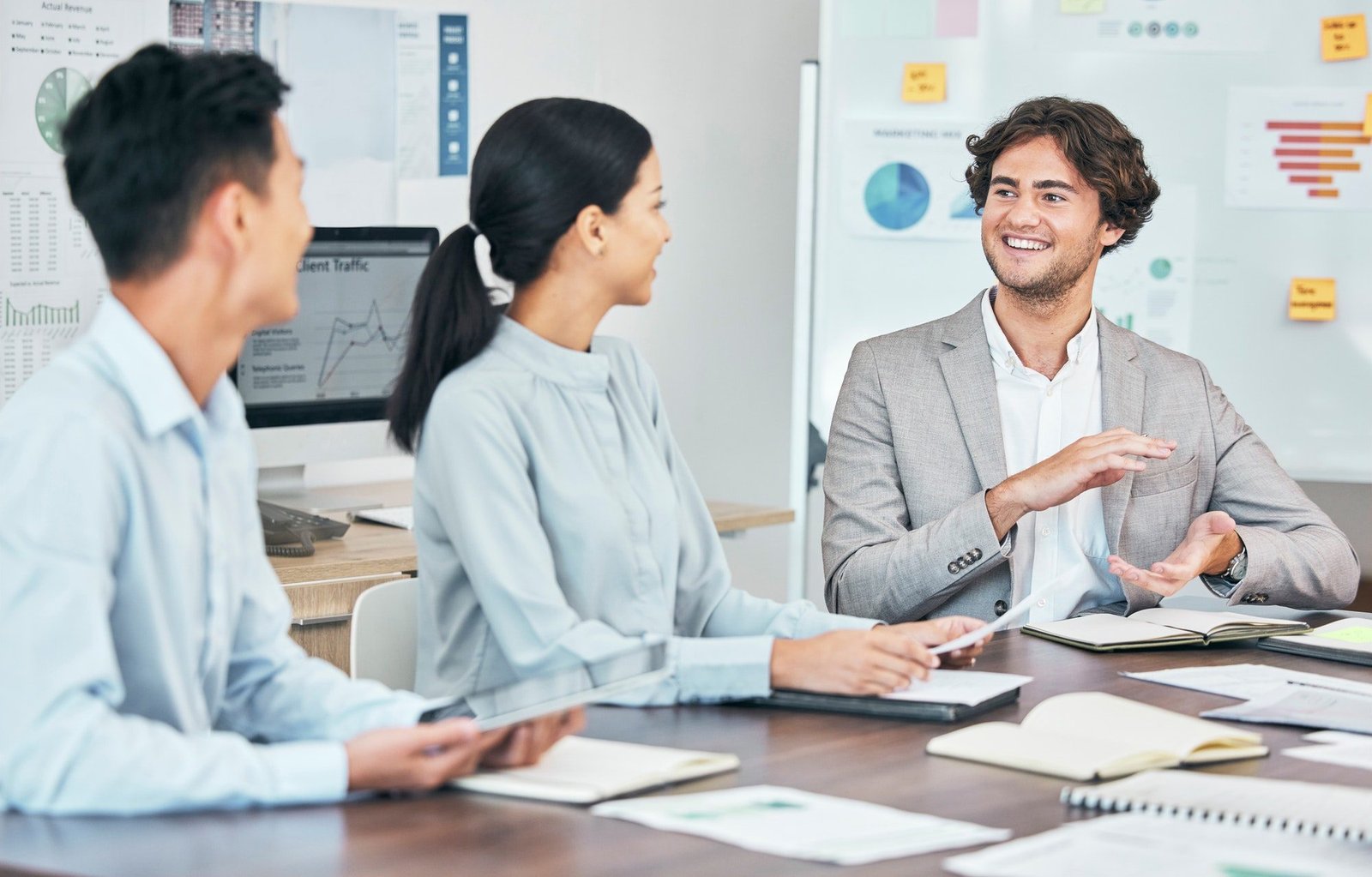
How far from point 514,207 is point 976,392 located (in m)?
0.90

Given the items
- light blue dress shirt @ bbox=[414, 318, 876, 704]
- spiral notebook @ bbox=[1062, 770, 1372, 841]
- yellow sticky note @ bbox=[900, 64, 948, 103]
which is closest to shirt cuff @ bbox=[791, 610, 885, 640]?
light blue dress shirt @ bbox=[414, 318, 876, 704]

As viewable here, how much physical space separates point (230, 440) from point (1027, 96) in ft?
8.17

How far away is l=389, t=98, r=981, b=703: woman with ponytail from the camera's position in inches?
65.2

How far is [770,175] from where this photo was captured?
4.32 m

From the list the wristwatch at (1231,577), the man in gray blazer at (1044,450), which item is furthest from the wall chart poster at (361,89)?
the wristwatch at (1231,577)

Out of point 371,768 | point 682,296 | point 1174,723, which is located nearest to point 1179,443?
point 1174,723

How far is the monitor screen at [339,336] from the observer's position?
295 centimetres

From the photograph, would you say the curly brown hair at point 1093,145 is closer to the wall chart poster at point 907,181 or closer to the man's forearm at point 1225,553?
the man's forearm at point 1225,553

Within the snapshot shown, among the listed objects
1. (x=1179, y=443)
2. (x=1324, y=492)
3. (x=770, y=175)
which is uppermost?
(x=770, y=175)

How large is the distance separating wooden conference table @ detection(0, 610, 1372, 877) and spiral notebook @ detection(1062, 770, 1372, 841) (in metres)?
0.04

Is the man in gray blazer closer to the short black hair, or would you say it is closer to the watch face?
the watch face

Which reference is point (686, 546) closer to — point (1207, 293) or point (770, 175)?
point (1207, 293)

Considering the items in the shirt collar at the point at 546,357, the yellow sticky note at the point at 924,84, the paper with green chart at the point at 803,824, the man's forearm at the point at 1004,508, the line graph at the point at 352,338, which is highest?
the yellow sticky note at the point at 924,84

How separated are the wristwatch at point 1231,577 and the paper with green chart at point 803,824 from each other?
1.19 meters
